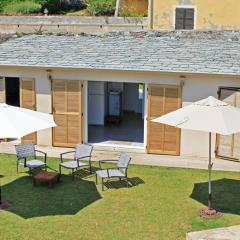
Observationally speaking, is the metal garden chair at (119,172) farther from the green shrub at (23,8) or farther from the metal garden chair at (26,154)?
the green shrub at (23,8)

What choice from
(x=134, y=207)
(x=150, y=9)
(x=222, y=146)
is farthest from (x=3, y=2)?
(x=134, y=207)

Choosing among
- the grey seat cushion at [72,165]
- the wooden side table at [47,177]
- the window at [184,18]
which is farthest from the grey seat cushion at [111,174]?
the window at [184,18]

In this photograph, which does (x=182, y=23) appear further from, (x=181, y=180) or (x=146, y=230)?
(x=146, y=230)

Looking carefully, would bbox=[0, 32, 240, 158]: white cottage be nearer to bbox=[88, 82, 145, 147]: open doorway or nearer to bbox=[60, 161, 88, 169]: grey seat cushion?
bbox=[88, 82, 145, 147]: open doorway

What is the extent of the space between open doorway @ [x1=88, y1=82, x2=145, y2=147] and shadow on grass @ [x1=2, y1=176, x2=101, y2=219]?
497 cm

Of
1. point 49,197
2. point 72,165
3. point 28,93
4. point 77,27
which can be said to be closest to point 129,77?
point 28,93

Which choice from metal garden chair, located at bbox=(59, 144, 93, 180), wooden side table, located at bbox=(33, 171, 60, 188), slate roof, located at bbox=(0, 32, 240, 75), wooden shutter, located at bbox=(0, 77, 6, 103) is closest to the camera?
wooden side table, located at bbox=(33, 171, 60, 188)

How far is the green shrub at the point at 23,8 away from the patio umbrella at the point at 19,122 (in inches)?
1346

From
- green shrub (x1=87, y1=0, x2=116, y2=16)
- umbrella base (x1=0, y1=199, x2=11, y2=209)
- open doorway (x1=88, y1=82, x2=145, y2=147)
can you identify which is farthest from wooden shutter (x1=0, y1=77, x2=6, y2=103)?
green shrub (x1=87, y1=0, x2=116, y2=16)

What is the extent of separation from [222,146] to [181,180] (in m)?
2.89

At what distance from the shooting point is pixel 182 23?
33469 mm

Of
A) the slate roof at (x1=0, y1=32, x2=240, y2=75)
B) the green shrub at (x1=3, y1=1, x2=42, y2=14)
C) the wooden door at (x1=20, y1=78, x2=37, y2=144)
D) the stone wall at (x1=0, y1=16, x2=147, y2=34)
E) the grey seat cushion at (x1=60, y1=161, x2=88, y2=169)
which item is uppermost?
the green shrub at (x1=3, y1=1, x2=42, y2=14)

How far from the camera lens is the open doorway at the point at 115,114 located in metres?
21.9

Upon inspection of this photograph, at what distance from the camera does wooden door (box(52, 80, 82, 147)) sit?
65.4ft
